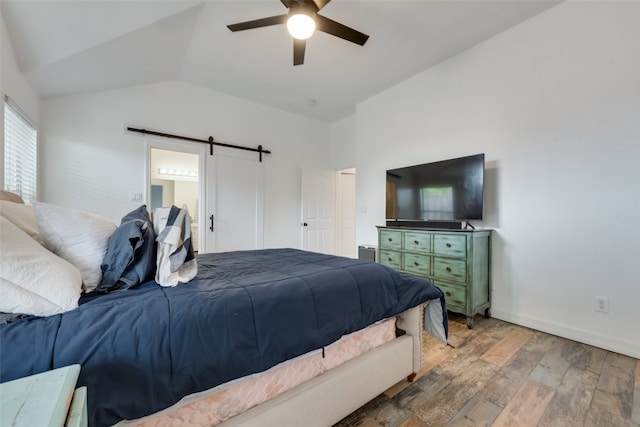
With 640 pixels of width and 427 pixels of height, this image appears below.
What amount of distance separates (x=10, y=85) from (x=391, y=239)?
3.78m

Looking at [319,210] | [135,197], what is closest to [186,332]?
[135,197]

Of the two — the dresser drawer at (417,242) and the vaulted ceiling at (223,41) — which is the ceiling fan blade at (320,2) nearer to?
the vaulted ceiling at (223,41)

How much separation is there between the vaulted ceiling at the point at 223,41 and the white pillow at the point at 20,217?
1.65 m

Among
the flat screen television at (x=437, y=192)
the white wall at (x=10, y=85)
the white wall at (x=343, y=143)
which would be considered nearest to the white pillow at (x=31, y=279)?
the white wall at (x=10, y=85)

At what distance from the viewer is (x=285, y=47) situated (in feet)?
9.52

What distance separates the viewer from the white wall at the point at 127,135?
3.00m

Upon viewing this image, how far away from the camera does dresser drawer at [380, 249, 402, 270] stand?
121 inches

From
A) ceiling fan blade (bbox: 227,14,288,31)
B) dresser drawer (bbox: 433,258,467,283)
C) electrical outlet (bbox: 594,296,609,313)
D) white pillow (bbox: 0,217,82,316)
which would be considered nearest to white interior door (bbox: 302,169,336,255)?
dresser drawer (bbox: 433,258,467,283)

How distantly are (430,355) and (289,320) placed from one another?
1.41 meters

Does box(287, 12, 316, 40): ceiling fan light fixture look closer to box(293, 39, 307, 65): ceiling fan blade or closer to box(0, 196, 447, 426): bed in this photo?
box(293, 39, 307, 65): ceiling fan blade

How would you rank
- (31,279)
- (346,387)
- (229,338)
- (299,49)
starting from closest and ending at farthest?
(31,279) → (229,338) → (346,387) → (299,49)

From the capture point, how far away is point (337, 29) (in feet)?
6.97

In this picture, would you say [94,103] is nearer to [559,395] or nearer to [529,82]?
[529,82]

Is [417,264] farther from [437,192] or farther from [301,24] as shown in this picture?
[301,24]
